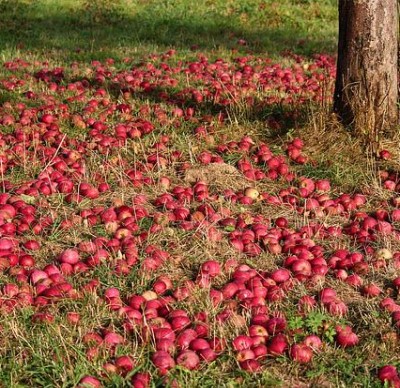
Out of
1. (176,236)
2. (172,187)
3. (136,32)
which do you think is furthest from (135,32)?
(176,236)

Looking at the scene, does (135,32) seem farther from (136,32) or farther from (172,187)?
(172,187)

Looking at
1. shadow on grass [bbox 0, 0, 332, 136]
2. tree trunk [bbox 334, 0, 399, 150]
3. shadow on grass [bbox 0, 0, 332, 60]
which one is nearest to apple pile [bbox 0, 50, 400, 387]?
tree trunk [bbox 334, 0, 399, 150]

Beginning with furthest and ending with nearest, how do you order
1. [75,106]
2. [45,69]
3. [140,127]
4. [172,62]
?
1. [172,62]
2. [45,69]
3. [75,106]
4. [140,127]

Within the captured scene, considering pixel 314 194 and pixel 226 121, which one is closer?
pixel 314 194

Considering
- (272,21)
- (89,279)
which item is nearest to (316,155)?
(89,279)

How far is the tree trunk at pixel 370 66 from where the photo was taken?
628 cm

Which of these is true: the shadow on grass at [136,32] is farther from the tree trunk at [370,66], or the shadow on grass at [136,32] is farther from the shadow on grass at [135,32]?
the tree trunk at [370,66]

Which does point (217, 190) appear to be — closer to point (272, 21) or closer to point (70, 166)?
point (70, 166)

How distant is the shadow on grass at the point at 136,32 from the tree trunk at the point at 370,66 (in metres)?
4.63

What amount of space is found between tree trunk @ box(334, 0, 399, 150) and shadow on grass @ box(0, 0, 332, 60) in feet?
15.2

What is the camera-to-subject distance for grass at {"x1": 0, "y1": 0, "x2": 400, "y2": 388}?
3.57 metres

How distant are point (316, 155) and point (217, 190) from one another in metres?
1.19

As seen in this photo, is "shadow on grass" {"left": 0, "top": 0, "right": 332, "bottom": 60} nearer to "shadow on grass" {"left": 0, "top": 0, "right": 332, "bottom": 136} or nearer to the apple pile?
"shadow on grass" {"left": 0, "top": 0, "right": 332, "bottom": 136}

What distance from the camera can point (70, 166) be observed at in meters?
6.06
